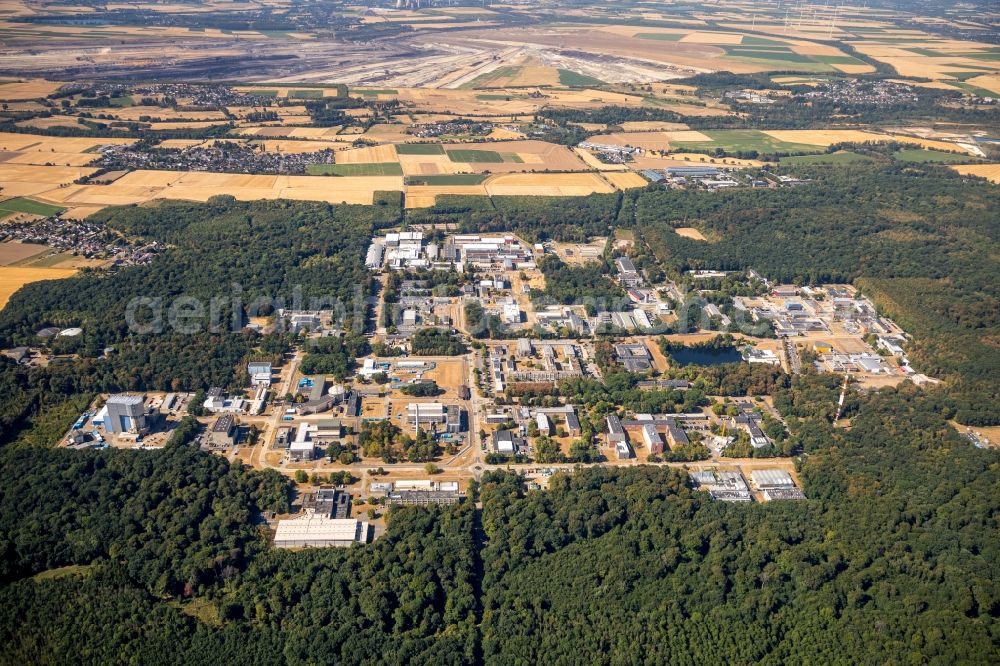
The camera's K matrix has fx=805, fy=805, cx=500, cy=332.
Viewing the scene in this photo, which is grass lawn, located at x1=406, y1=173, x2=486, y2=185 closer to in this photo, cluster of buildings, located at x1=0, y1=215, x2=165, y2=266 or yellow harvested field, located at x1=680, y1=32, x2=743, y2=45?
cluster of buildings, located at x1=0, y1=215, x2=165, y2=266

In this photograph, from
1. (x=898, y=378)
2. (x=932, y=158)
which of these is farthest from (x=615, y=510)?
(x=932, y=158)

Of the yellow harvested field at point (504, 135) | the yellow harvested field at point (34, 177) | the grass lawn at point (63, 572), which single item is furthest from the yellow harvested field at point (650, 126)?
the grass lawn at point (63, 572)

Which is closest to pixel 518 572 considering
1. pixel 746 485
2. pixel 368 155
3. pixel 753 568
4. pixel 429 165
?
pixel 753 568

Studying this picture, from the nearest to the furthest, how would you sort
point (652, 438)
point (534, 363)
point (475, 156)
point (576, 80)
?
point (652, 438) < point (534, 363) < point (475, 156) < point (576, 80)

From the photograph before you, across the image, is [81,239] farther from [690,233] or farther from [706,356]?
[690,233]

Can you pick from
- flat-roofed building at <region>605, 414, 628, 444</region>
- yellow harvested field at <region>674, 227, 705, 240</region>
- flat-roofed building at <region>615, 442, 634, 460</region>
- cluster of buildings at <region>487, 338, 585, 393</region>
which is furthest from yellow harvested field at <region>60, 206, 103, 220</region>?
flat-roofed building at <region>615, 442, 634, 460</region>

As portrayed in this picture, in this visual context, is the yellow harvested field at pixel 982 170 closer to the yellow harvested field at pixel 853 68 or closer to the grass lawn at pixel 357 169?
the yellow harvested field at pixel 853 68
